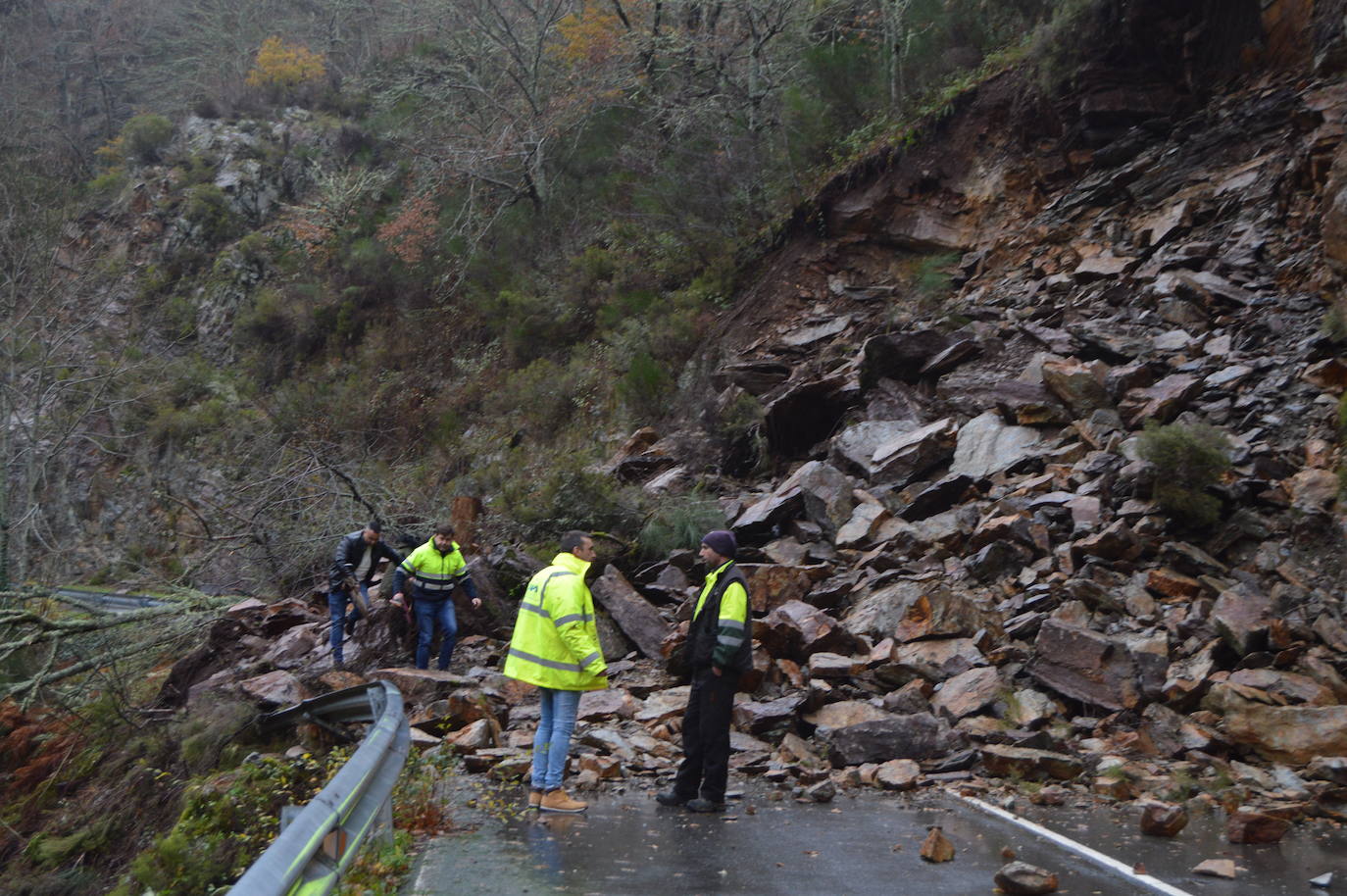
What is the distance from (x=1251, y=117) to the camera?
1537 centimetres

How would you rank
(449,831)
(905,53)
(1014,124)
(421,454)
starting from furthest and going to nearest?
(421,454) → (905,53) → (1014,124) → (449,831)

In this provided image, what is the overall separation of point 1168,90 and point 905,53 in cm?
610

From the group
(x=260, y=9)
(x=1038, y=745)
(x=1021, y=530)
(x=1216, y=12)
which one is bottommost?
(x=1038, y=745)

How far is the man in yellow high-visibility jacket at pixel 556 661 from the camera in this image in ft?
20.6

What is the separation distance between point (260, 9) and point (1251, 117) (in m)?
47.1

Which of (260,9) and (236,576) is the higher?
(260,9)

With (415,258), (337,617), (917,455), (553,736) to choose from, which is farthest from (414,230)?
(553,736)

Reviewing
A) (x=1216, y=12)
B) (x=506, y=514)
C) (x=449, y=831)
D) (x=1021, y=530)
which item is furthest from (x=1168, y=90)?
(x=449, y=831)

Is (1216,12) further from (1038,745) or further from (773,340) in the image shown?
(1038,745)

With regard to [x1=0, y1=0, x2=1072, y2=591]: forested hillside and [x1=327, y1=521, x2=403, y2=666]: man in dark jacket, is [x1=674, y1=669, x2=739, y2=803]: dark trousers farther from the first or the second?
[x1=0, y1=0, x2=1072, y2=591]: forested hillside

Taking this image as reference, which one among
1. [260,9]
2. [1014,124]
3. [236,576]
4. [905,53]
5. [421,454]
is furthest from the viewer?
[260,9]

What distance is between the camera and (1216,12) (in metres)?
16.5

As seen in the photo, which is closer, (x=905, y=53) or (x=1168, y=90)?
(x=1168, y=90)

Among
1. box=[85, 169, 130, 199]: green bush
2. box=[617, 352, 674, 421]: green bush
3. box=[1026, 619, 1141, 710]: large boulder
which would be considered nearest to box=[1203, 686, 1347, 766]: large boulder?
box=[1026, 619, 1141, 710]: large boulder
